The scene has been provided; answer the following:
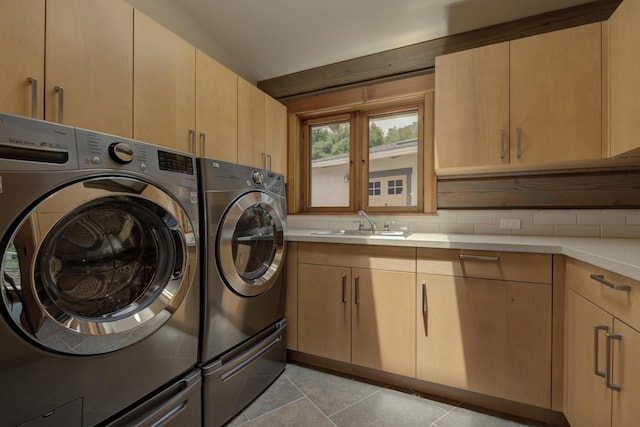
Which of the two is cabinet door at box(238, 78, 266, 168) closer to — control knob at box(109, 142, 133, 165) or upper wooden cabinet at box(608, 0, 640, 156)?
control knob at box(109, 142, 133, 165)

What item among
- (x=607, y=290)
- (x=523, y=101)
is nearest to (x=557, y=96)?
(x=523, y=101)

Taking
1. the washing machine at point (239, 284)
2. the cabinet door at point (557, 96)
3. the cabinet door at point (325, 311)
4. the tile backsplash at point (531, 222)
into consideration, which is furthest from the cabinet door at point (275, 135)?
the cabinet door at point (557, 96)

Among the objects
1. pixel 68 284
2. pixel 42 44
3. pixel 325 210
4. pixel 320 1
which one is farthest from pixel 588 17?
pixel 68 284

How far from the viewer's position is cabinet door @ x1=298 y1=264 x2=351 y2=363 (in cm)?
182

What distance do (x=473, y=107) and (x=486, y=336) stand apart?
133 cm

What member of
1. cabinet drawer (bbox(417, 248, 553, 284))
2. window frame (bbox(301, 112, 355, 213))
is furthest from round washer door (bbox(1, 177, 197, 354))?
window frame (bbox(301, 112, 355, 213))

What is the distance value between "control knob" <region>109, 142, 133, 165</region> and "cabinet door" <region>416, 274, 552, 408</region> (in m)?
1.52

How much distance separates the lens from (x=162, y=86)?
57.5 inches

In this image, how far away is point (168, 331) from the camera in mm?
1148

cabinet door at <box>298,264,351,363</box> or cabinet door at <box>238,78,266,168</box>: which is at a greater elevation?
cabinet door at <box>238,78,266,168</box>

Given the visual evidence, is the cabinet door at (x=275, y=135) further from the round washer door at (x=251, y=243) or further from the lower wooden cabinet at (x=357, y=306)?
the lower wooden cabinet at (x=357, y=306)

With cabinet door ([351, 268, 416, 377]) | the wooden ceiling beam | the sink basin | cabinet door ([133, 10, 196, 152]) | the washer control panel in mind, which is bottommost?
cabinet door ([351, 268, 416, 377])

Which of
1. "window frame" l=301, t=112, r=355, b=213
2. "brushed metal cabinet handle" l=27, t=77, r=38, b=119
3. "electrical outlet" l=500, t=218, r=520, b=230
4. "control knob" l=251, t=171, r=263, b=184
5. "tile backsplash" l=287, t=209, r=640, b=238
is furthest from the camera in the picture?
"window frame" l=301, t=112, r=355, b=213

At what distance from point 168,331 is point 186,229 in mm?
420
